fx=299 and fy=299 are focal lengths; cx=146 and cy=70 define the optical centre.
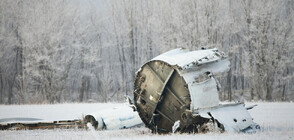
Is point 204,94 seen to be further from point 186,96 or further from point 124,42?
point 124,42

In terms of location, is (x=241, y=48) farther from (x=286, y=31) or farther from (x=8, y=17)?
(x=8, y=17)

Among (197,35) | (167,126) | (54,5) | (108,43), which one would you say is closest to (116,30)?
(108,43)

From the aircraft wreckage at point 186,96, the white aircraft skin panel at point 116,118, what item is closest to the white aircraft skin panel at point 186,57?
the aircraft wreckage at point 186,96

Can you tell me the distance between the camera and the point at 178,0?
90.3ft

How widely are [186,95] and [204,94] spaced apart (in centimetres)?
42

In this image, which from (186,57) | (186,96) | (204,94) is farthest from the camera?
(186,57)

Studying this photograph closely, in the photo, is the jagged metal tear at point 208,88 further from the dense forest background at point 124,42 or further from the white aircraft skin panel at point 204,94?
the dense forest background at point 124,42

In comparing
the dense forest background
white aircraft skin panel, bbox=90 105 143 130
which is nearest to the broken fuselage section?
white aircraft skin panel, bbox=90 105 143 130

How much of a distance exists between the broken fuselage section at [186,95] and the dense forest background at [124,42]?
60.6 ft

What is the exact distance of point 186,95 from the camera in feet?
22.8

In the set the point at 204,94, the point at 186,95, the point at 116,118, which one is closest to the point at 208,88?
the point at 204,94

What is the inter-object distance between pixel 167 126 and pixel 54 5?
24.7m

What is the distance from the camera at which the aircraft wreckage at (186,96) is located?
22.2 ft

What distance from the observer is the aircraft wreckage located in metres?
6.77
